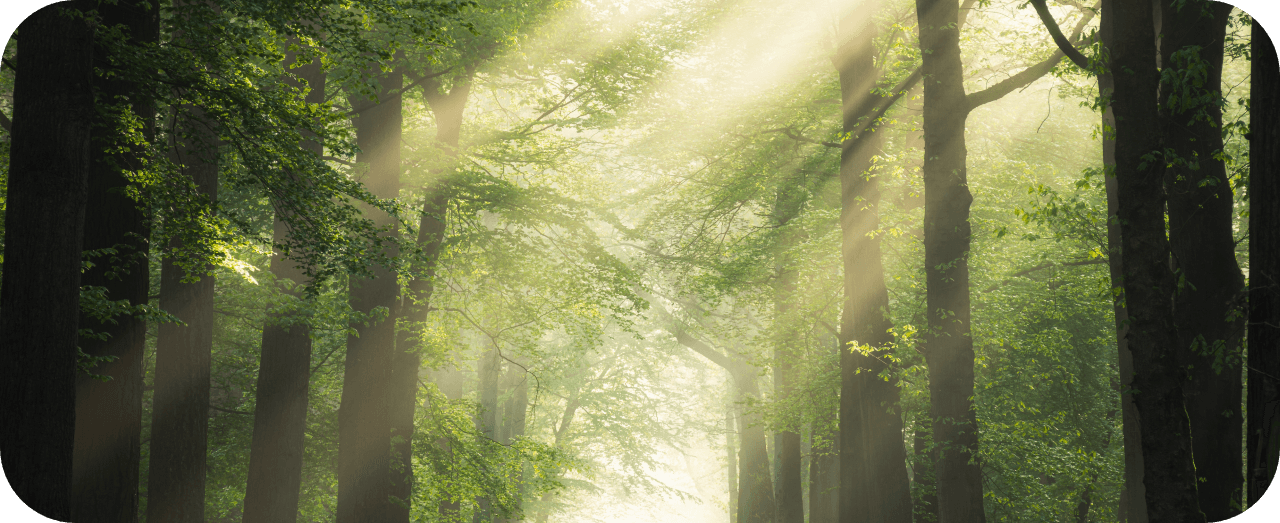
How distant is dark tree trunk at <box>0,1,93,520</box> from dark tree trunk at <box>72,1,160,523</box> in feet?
1.42

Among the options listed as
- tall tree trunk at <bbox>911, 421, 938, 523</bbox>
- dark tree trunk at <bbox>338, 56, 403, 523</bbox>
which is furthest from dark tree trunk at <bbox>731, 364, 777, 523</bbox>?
dark tree trunk at <bbox>338, 56, 403, 523</bbox>

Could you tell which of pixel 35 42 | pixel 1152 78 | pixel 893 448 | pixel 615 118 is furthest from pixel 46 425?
pixel 615 118

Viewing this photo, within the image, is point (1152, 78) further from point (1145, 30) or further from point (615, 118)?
point (615, 118)

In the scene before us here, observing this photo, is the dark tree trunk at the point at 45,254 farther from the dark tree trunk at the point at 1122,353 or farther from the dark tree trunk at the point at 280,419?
the dark tree trunk at the point at 1122,353

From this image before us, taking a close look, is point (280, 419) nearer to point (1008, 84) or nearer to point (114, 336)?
point (114, 336)

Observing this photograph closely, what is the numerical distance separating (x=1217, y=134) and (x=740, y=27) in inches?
449

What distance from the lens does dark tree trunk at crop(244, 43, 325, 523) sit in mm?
11461

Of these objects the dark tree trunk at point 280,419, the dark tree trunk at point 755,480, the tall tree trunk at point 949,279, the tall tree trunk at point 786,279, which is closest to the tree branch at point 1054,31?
the tall tree trunk at point 949,279

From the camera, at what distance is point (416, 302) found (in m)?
13.7

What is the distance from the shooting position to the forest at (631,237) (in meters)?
6.12

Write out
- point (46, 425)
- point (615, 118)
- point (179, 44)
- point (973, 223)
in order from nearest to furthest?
point (46, 425)
point (179, 44)
point (973, 223)
point (615, 118)

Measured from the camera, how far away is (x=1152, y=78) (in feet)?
20.4

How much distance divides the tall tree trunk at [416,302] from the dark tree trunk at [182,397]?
3.60 m

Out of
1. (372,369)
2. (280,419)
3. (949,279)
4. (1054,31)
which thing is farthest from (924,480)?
(280,419)
